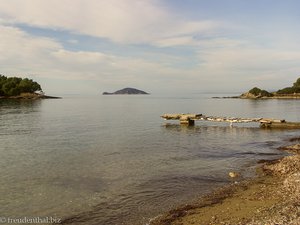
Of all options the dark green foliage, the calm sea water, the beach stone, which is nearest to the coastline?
the calm sea water

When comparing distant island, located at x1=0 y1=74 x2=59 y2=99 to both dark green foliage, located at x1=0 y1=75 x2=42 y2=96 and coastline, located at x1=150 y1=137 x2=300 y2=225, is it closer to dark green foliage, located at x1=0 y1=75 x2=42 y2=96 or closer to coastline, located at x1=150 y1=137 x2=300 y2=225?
dark green foliage, located at x1=0 y1=75 x2=42 y2=96

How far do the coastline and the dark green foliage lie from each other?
7143 inches

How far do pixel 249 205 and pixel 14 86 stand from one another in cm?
18944

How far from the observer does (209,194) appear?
68.8 ft

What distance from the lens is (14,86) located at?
187 metres

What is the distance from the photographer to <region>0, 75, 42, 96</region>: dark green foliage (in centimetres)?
18288

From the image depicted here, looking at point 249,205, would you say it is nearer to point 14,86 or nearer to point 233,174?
point 233,174

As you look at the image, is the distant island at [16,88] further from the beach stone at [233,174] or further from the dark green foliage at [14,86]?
the beach stone at [233,174]

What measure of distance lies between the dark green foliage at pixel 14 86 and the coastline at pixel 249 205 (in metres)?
181

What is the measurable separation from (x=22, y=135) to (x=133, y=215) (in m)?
35.6

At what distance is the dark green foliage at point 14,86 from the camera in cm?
18288

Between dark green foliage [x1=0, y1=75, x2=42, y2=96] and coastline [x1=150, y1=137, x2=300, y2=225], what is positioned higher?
dark green foliage [x1=0, y1=75, x2=42, y2=96]

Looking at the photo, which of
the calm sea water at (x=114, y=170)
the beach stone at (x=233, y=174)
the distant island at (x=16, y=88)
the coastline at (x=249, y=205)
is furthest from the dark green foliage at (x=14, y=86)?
the coastline at (x=249, y=205)

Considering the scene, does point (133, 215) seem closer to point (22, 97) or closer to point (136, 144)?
point (136, 144)
